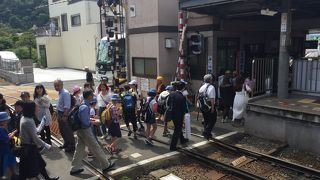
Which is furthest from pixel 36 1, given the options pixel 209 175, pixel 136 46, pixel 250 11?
pixel 209 175

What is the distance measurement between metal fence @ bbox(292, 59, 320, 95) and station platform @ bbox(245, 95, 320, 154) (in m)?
0.39

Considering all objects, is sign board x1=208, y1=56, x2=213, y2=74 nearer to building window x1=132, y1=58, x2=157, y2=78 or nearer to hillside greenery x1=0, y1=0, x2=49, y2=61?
building window x1=132, y1=58, x2=157, y2=78

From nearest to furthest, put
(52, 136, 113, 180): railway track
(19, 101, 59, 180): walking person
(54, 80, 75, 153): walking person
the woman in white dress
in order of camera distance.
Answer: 1. (19, 101, 59, 180): walking person
2. (52, 136, 113, 180): railway track
3. (54, 80, 75, 153): walking person
4. the woman in white dress

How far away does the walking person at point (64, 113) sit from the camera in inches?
282

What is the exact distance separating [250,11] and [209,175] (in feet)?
21.9

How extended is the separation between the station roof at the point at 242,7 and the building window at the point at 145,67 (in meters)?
3.28

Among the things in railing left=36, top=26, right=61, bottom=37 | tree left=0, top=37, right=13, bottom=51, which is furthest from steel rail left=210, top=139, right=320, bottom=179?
tree left=0, top=37, right=13, bottom=51

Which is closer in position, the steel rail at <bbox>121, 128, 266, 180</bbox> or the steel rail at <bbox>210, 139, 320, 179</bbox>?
the steel rail at <bbox>121, 128, 266, 180</bbox>

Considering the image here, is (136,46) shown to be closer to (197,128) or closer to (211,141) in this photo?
(197,128)

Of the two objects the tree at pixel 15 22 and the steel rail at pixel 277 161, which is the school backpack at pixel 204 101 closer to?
the steel rail at pixel 277 161

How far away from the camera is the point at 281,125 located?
7988 millimetres

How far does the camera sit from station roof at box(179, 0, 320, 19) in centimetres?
880

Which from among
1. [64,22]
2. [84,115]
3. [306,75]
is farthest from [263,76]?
[64,22]

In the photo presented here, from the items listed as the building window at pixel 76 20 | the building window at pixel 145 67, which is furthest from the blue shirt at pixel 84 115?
the building window at pixel 76 20
